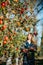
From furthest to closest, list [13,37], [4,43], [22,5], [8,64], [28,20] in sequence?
[8,64] → [28,20] → [22,5] → [13,37] → [4,43]

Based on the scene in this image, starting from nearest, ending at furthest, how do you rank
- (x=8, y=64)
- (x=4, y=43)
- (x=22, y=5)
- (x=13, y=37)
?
(x=4, y=43), (x=13, y=37), (x=22, y=5), (x=8, y=64)

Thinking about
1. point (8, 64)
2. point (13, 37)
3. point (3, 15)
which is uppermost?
point (3, 15)

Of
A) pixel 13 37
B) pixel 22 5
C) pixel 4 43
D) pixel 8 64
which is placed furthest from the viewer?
pixel 8 64

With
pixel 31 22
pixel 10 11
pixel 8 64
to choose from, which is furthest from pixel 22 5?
pixel 8 64

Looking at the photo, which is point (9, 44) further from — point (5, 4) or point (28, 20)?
point (28, 20)

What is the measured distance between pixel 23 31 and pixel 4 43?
147 centimetres

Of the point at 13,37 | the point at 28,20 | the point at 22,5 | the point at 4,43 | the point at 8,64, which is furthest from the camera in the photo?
the point at 8,64

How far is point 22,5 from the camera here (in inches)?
295

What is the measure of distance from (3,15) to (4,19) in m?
0.19

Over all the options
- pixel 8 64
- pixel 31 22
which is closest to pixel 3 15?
pixel 31 22

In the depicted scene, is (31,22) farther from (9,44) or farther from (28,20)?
(9,44)

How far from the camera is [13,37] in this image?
6.90 m

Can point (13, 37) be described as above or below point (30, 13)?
below

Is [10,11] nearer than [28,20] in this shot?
Yes
